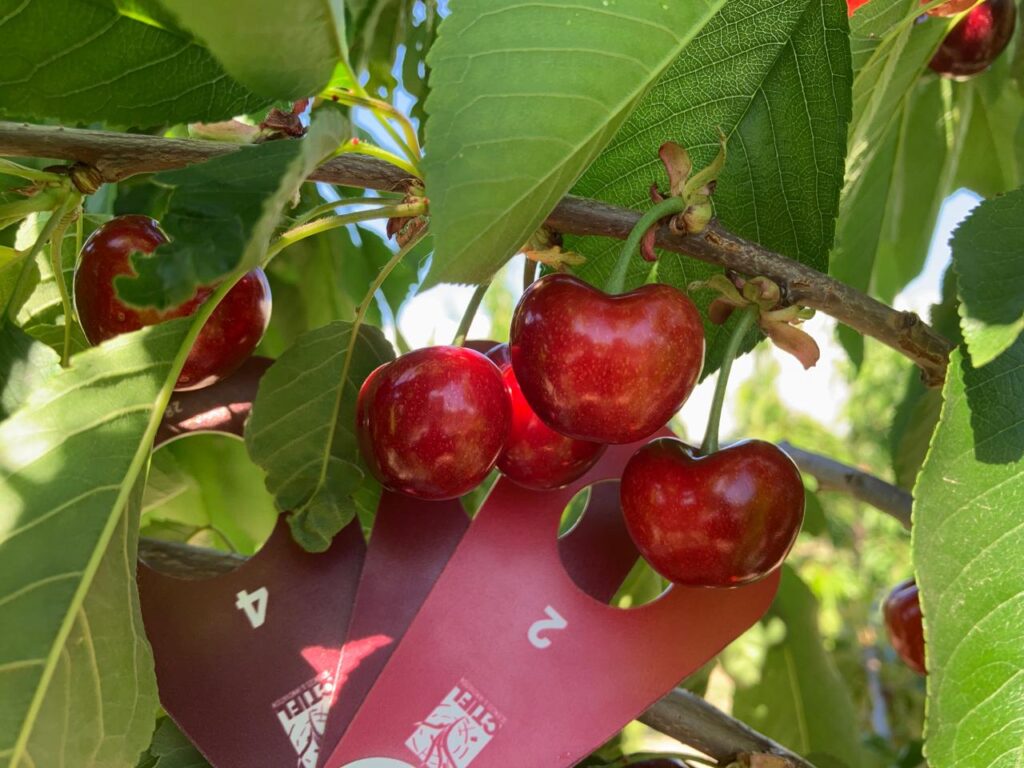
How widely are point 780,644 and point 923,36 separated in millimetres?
887

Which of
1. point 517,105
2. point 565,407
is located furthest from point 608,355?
point 517,105

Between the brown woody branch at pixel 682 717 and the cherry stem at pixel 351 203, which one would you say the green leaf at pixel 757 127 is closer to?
the cherry stem at pixel 351 203

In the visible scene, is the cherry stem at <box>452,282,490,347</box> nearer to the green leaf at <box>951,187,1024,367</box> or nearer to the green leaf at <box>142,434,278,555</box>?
the green leaf at <box>951,187,1024,367</box>

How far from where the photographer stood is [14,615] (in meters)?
0.52

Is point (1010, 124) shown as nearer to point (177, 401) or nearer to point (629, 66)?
point (629, 66)

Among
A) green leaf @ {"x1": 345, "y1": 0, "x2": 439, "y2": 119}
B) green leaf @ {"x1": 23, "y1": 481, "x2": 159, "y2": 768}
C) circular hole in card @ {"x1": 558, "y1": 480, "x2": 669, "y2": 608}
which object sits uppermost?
→ green leaf @ {"x1": 345, "y1": 0, "x2": 439, "y2": 119}

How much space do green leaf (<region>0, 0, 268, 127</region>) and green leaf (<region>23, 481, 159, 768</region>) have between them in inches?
10.2

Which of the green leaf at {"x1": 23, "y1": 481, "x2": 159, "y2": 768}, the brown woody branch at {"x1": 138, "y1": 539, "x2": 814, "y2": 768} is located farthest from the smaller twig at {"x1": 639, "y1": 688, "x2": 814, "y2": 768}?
the green leaf at {"x1": 23, "y1": 481, "x2": 159, "y2": 768}

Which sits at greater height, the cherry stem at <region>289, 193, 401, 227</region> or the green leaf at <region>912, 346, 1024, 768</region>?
the cherry stem at <region>289, 193, 401, 227</region>

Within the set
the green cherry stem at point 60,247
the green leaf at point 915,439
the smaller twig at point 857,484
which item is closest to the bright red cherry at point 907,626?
the smaller twig at point 857,484

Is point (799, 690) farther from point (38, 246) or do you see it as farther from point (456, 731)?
point (38, 246)

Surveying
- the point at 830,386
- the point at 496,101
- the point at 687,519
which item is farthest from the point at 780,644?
the point at 830,386

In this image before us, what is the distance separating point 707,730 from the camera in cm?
86

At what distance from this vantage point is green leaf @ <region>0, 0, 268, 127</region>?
0.64m
